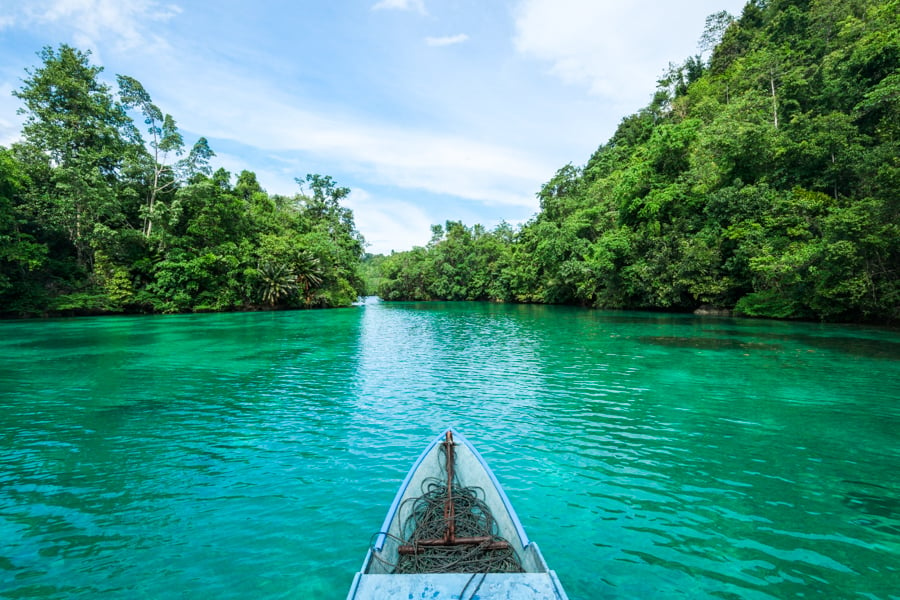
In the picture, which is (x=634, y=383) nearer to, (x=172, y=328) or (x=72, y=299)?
(x=172, y=328)

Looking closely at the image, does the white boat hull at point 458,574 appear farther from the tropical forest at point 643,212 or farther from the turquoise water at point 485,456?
the tropical forest at point 643,212

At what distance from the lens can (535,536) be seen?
489cm

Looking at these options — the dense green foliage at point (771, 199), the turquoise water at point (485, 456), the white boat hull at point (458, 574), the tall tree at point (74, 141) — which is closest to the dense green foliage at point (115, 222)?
the tall tree at point (74, 141)

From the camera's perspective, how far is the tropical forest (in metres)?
24.3

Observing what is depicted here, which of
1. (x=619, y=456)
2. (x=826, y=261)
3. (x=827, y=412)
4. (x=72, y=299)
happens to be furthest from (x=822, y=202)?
(x=72, y=299)

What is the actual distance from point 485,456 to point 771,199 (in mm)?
32247

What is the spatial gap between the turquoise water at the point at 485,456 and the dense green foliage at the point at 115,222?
1041 inches

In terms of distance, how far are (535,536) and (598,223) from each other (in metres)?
49.1

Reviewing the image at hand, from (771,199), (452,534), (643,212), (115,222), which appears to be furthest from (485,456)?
(115,222)

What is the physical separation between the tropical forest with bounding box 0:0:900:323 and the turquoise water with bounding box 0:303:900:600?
12861 mm

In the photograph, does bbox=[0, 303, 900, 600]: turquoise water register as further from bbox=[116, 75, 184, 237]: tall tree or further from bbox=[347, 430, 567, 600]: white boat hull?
bbox=[116, 75, 184, 237]: tall tree

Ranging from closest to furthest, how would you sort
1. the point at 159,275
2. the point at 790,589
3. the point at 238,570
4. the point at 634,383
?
the point at 790,589 → the point at 238,570 → the point at 634,383 → the point at 159,275

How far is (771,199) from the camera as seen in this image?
2850 cm

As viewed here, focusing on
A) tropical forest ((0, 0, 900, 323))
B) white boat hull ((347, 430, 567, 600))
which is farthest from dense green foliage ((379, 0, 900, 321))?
white boat hull ((347, 430, 567, 600))
